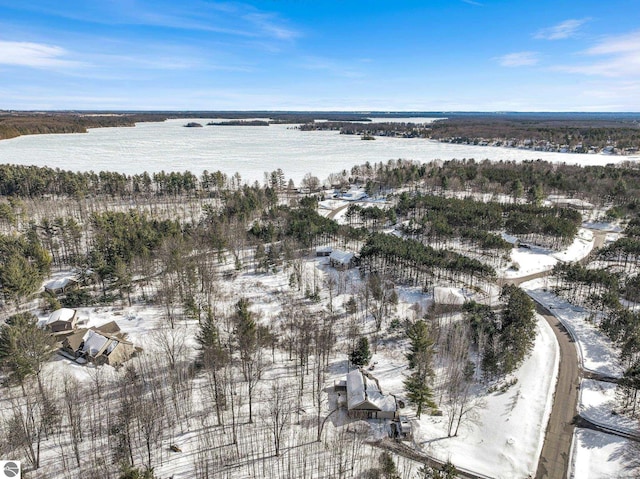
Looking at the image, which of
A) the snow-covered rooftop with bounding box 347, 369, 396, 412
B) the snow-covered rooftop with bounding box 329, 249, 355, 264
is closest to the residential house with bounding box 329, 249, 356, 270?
the snow-covered rooftop with bounding box 329, 249, 355, 264

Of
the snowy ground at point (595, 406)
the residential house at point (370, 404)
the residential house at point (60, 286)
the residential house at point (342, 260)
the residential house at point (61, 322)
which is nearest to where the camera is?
the snowy ground at point (595, 406)

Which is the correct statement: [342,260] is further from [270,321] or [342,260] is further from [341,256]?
[270,321]

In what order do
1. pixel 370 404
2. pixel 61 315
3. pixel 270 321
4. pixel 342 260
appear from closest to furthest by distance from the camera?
pixel 370 404 → pixel 61 315 → pixel 270 321 → pixel 342 260

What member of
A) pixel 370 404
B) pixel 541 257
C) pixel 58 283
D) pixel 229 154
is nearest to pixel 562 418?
pixel 370 404

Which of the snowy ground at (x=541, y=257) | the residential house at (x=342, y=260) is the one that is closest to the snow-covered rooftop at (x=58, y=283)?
the residential house at (x=342, y=260)

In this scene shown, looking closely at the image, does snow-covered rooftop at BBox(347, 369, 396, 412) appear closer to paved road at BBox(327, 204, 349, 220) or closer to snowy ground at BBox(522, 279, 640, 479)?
snowy ground at BBox(522, 279, 640, 479)

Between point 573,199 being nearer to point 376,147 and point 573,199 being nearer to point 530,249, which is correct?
point 530,249

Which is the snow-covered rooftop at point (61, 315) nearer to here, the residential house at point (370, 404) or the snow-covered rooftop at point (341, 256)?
the residential house at point (370, 404)
